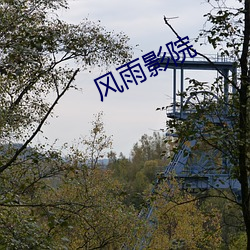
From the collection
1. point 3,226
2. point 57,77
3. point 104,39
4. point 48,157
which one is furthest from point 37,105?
point 3,226

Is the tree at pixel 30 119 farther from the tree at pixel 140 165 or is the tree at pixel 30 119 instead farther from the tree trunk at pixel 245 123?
the tree at pixel 140 165

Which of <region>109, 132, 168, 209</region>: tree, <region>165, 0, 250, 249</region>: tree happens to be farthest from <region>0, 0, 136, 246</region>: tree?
<region>109, 132, 168, 209</region>: tree

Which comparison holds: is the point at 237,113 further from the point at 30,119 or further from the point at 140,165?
the point at 140,165

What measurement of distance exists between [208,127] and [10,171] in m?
2.21

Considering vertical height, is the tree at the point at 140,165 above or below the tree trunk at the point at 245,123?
above

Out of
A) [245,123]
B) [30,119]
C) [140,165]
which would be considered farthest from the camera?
[140,165]

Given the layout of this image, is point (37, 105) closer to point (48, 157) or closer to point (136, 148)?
point (48, 157)

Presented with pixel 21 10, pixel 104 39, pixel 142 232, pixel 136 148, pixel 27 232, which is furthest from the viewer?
pixel 136 148

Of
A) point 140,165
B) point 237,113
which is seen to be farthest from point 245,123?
point 140,165

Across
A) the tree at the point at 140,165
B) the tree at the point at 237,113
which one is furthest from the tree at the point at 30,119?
the tree at the point at 140,165

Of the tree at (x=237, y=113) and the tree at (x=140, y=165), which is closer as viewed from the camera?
the tree at (x=237, y=113)

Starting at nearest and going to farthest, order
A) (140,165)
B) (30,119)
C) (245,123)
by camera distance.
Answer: (245,123) < (30,119) < (140,165)

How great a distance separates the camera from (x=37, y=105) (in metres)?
8.40

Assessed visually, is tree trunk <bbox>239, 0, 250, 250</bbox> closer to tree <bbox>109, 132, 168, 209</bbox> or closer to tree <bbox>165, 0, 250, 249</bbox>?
tree <bbox>165, 0, 250, 249</bbox>
